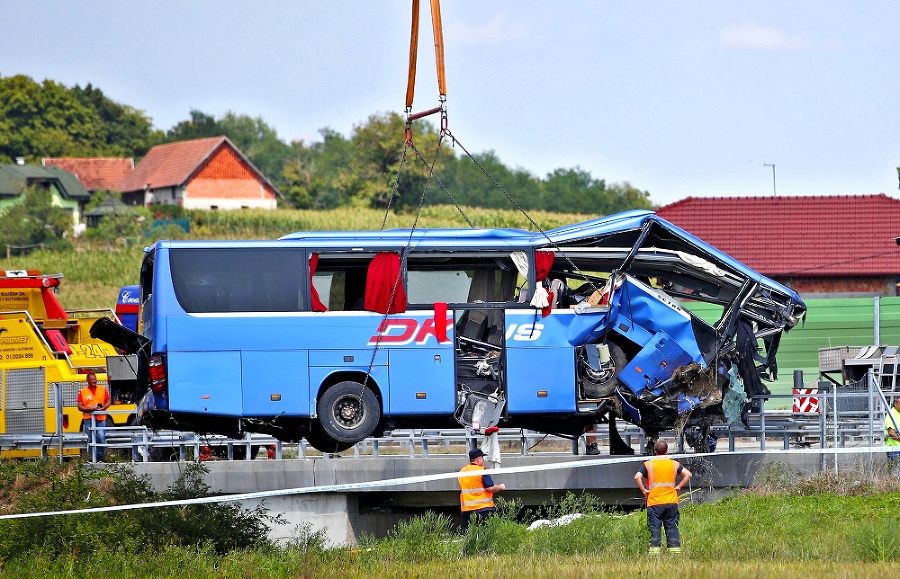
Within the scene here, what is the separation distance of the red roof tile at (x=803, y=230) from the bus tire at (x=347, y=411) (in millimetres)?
25568

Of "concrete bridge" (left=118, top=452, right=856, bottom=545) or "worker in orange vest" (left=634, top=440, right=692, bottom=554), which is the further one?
"concrete bridge" (left=118, top=452, right=856, bottom=545)

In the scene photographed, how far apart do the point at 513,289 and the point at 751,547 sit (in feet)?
16.7

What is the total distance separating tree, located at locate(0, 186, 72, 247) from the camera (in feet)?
243

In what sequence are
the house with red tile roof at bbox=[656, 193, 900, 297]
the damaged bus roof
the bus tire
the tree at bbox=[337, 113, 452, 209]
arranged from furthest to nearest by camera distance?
the tree at bbox=[337, 113, 452, 209] → the house with red tile roof at bbox=[656, 193, 900, 297] → the damaged bus roof → the bus tire

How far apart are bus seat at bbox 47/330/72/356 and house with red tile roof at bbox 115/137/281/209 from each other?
67.8m

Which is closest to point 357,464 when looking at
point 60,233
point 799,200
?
point 799,200

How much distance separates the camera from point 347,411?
15500 mm

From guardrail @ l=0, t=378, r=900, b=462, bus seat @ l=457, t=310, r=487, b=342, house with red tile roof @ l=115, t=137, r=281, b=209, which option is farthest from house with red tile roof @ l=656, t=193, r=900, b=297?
house with red tile roof @ l=115, t=137, r=281, b=209

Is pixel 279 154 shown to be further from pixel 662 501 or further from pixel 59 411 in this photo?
pixel 662 501

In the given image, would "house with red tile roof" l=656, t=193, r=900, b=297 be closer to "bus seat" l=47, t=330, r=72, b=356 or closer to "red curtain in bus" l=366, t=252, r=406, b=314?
"bus seat" l=47, t=330, r=72, b=356

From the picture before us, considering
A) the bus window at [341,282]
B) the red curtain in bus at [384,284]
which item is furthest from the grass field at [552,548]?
the bus window at [341,282]

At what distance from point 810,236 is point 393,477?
83.3 ft

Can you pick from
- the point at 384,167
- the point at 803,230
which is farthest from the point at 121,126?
the point at 803,230

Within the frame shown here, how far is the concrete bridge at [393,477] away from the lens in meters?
18.2
